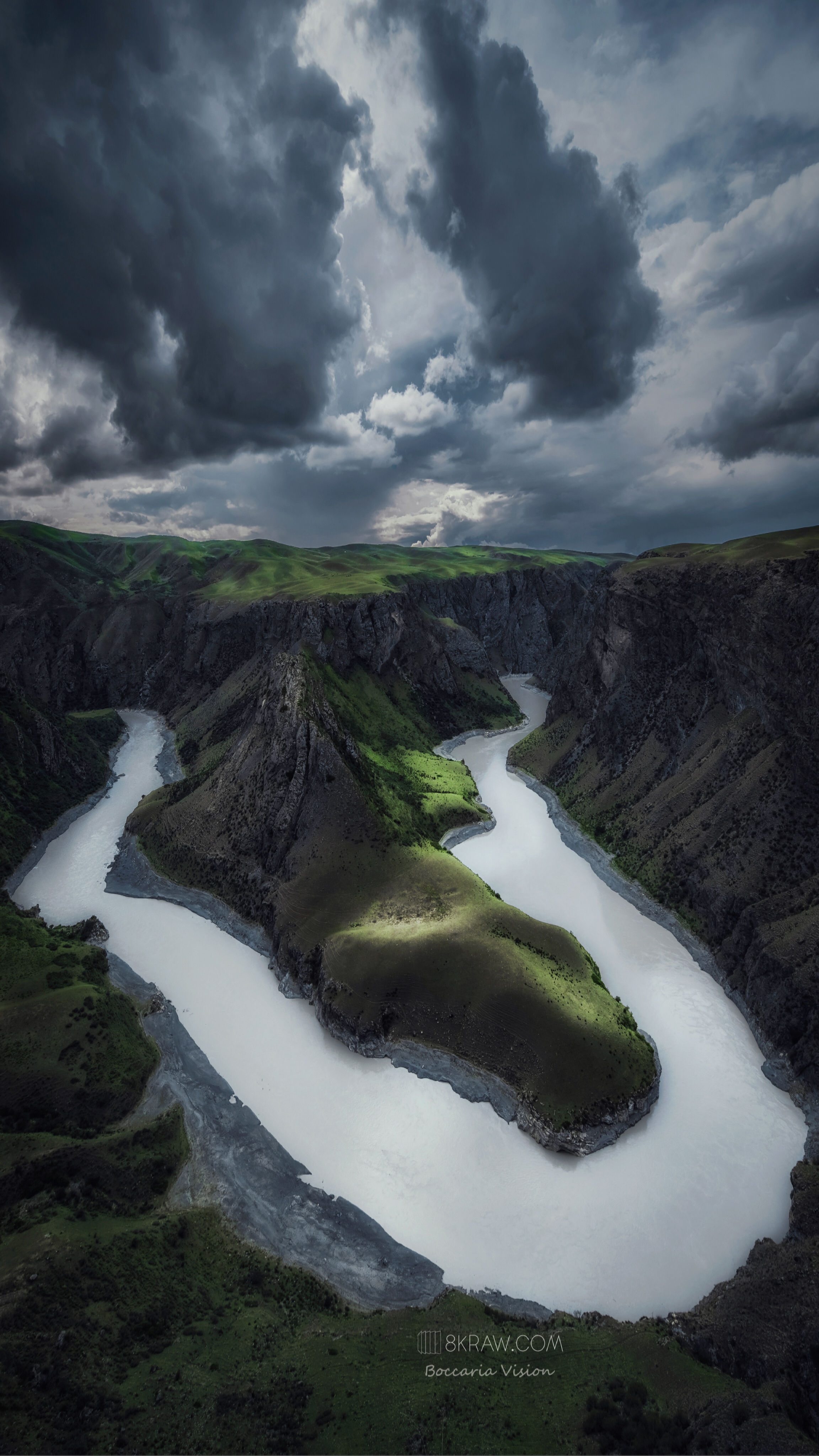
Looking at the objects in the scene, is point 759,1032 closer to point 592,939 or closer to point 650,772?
point 592,939

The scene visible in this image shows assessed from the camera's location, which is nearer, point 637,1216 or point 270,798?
point 637,1216

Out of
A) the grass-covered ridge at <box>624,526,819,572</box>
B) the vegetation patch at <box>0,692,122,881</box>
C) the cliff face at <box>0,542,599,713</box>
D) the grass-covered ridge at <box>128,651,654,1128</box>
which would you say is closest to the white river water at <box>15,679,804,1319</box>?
the grass-covered ridge at <box>128,651,654,1128</box>

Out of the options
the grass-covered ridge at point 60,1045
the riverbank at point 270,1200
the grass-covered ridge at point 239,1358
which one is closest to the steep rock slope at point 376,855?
the riverbank at point 270,1200

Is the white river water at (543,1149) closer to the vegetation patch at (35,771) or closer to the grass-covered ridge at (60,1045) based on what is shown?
the grass-covered ridge at (60,1045)

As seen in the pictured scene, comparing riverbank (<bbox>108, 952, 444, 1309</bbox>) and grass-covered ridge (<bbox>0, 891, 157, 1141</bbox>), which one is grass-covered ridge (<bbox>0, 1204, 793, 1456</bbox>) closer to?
riverbank (<bbox>108, 952, 444, 1309</bbox>)

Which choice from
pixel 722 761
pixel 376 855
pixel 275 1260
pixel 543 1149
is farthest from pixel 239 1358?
pixel 722 761

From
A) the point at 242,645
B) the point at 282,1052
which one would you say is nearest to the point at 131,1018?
the point at 282,1052

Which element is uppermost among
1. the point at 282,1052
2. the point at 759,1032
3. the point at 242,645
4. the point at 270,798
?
the point at 242,645
